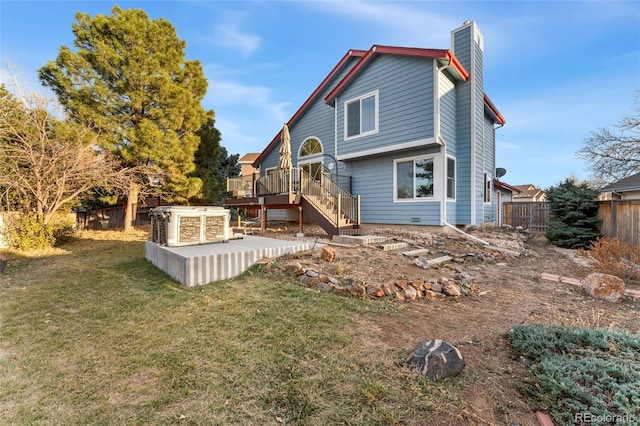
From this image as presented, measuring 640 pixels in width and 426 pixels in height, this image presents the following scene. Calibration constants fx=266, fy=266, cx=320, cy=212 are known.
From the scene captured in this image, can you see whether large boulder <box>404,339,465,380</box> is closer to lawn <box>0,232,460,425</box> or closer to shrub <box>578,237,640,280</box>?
lawn <box>0,232,460,425</box>

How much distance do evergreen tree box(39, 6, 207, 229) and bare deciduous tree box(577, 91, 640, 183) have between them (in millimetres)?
21029

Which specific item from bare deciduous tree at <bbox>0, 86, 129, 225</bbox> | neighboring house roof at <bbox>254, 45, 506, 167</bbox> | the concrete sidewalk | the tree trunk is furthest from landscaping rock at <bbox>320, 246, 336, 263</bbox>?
the tree trunk

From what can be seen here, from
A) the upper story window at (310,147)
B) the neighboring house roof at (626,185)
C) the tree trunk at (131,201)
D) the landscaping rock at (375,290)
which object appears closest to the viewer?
the landscaping rock at (375,290)

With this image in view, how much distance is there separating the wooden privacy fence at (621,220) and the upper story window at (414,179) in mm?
5830

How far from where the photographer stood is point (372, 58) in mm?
9773

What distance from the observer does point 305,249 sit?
20.5 feet

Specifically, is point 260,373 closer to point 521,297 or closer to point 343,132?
point 521,297

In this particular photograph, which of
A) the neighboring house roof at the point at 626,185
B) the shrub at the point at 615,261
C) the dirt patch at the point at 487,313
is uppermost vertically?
A: the neighboring house roof at the point at 626,185

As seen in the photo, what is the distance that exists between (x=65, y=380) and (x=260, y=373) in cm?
170

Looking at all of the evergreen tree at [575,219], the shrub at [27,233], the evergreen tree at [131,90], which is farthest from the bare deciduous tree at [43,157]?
the evergreen tree at [575,219]

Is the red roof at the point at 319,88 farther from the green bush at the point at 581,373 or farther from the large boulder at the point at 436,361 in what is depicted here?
the large boulder at the point at 436,361

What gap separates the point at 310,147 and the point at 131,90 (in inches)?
319

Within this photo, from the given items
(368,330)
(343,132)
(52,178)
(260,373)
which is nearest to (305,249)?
(368,330)

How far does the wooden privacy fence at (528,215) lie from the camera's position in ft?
41.3
